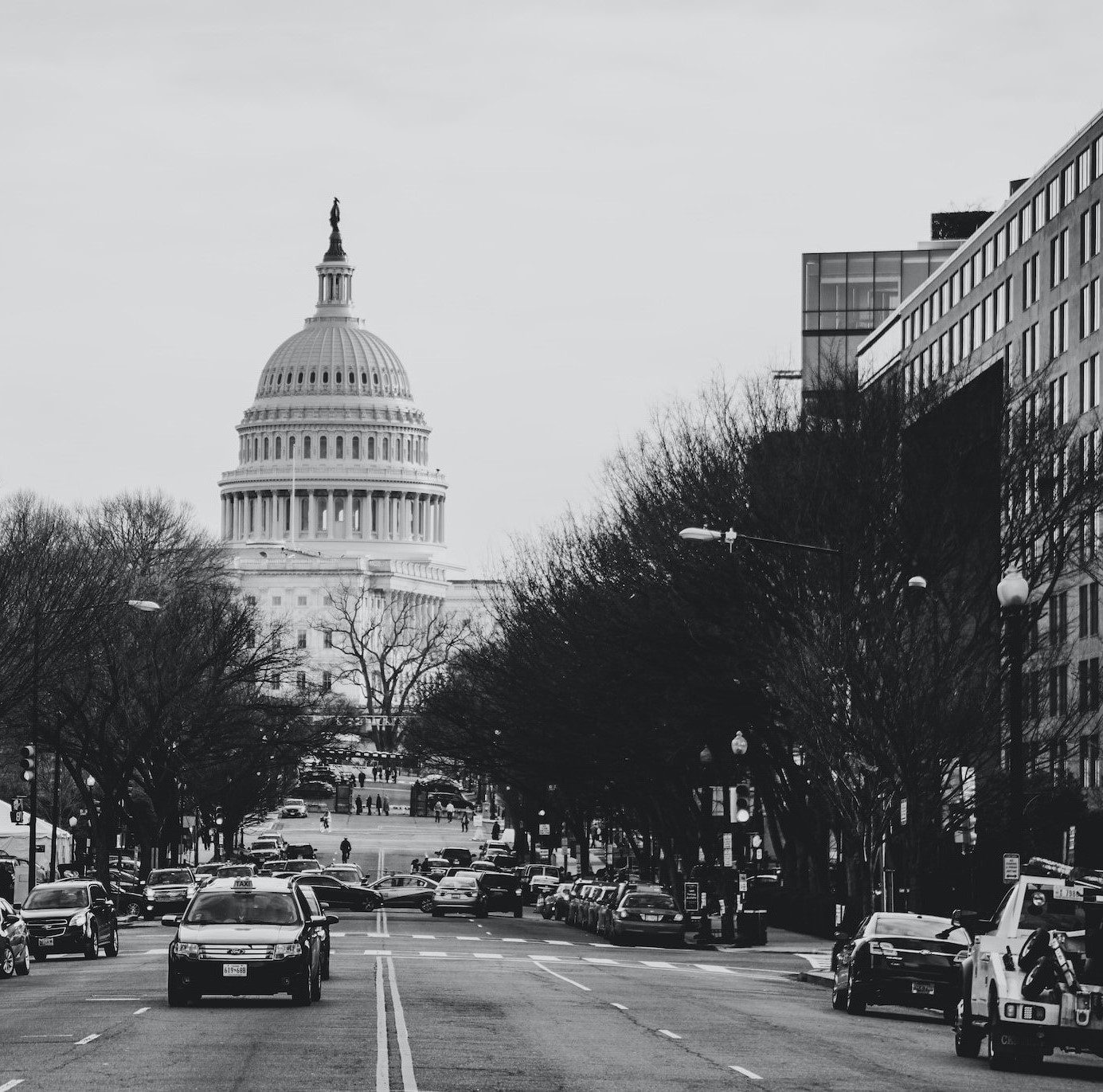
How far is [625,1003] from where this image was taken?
32.2 meters

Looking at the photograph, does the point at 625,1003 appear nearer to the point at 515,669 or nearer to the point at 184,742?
the point at 515,669

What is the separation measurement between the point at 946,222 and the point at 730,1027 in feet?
351

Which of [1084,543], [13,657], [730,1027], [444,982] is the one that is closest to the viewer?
[730,1027]

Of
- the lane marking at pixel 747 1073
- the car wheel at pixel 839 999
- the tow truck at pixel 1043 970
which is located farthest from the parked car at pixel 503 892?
the lane marking at pixel 747 1073

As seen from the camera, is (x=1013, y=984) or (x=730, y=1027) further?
(x=730, y=1027)

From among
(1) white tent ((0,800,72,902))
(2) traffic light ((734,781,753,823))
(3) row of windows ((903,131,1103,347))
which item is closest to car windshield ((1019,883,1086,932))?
(2) traffic light ((734,781,753,823))

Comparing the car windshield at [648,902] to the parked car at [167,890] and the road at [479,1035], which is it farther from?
the parked car at [167,890]

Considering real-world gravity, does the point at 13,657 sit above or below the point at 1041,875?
above

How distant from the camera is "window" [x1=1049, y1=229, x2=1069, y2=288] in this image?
79.2 m

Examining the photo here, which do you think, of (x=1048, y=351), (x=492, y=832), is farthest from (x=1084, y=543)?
(x=492, y=832)

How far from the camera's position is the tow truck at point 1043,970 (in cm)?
2281

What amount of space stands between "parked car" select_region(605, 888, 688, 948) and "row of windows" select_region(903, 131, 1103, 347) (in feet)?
94.2

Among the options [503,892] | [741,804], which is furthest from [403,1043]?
[503,892]

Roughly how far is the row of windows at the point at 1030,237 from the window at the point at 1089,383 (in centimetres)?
317
